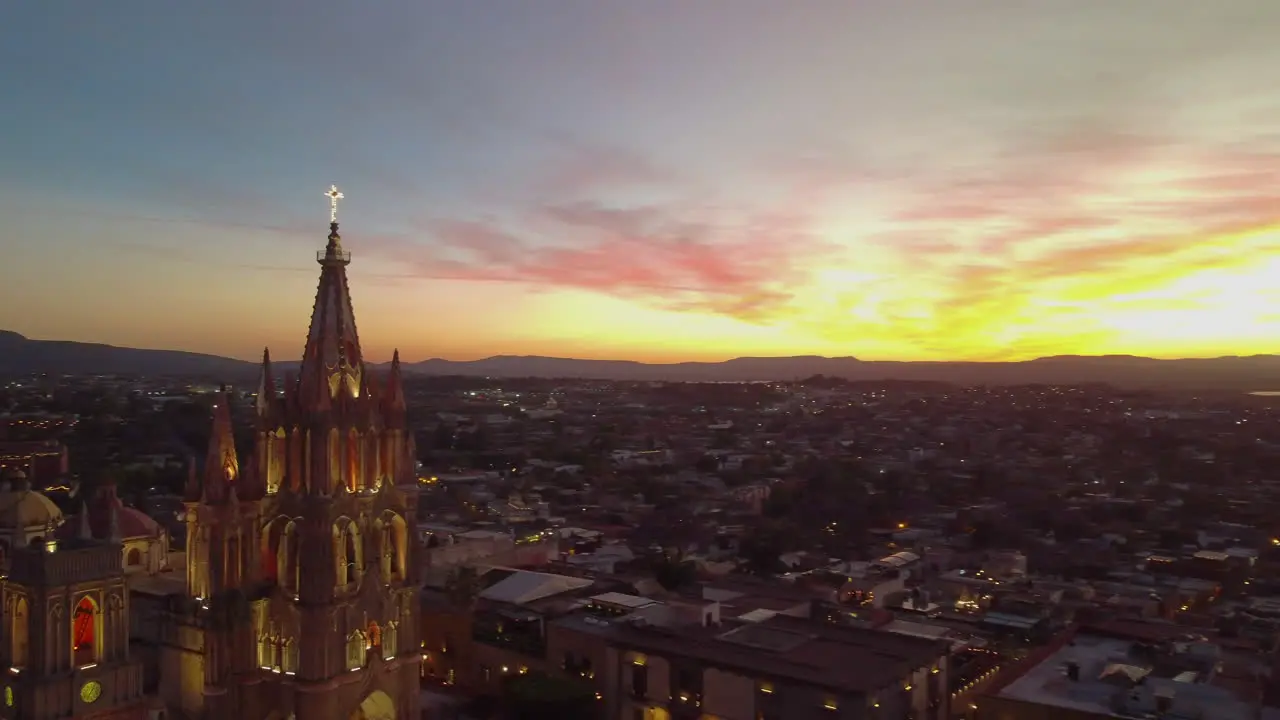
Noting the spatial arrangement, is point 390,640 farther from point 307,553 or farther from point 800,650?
point 800,650

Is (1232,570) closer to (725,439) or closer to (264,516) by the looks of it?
(264,516)

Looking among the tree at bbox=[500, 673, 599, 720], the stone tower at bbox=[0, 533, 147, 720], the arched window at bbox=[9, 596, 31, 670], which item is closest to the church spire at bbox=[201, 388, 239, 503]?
the stone tower at bbox=[0, 533, 147, 720]

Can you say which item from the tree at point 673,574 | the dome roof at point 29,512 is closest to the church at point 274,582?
the dome roof at point 29,512

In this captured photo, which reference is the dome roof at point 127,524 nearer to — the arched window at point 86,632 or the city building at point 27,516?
the city building at point 27,516

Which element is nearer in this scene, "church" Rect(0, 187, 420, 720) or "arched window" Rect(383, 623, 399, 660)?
"church" Rect(0, 187, 420, 720)

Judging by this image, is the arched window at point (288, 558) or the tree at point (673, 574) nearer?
the arched window at point (288, 558)

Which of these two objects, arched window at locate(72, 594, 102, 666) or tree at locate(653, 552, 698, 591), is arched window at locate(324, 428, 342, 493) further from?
tree at locate(653, 552, 698, 591)
